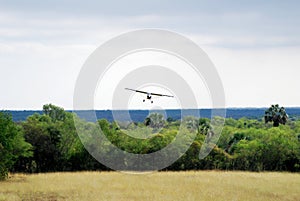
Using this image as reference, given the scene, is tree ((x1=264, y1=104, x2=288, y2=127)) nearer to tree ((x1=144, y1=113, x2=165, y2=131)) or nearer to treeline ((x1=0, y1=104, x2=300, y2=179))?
treeline ((x1=0, y1=104, x2=300, y2=179))

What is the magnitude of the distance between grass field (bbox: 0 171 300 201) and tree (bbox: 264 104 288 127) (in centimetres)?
4852

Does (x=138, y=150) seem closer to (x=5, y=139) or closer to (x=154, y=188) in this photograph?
(x=5, y=139)

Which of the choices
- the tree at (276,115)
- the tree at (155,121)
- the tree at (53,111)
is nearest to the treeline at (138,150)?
the tree at (155,121)

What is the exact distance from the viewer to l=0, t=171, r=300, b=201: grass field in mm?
27719

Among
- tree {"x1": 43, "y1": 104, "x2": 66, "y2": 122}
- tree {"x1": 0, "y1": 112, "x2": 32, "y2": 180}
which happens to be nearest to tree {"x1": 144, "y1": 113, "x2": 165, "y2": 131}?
tree {"x1": 0, "y1": 112, "x2": 32, "y2": 180}

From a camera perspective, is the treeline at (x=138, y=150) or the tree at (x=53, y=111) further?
the tree at (x=53, y=111)

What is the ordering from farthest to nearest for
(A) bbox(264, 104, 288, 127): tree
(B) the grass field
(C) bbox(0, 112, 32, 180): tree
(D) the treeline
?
1. (A) bbox(264, 104, 288, 127): tree
2. (D) the treeline
3. (C) bbox(0, 112, 32, 180): tree
4. (B) the grass field

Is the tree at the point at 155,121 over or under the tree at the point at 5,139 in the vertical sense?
over

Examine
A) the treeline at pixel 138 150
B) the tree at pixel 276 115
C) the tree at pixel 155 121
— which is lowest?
the treeline at pixel 138 150

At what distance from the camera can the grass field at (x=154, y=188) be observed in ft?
90.9

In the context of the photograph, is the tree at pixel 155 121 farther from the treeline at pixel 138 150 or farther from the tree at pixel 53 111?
the tree at pixel 53 111

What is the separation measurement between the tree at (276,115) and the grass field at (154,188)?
159ft

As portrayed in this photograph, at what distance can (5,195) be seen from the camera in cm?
2712

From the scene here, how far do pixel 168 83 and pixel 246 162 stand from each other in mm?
25107
